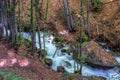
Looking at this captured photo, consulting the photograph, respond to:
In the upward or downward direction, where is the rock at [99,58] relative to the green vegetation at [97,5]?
downward

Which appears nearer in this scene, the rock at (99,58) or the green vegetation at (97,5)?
the rock at (99,58)

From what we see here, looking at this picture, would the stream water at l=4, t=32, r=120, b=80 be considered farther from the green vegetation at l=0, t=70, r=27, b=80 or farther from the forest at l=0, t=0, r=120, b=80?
the green vegetation at l=0, t=70, r=27, b=80

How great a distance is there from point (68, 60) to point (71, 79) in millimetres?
2896

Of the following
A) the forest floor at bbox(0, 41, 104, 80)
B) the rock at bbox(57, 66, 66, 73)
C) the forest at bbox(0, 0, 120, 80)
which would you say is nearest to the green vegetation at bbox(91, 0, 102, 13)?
the forest at bbox(0, 0, 120, 80)

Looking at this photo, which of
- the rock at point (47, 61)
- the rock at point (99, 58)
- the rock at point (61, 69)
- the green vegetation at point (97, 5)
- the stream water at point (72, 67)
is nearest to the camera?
the rock at point (61, 69)

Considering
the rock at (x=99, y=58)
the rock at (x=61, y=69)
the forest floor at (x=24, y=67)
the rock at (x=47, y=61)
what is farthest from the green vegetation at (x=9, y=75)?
the rock at (x=99, y=58)

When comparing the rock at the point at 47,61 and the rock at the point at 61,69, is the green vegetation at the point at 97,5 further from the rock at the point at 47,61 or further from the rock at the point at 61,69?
the rock at the point at 61,69

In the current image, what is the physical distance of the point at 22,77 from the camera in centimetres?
864

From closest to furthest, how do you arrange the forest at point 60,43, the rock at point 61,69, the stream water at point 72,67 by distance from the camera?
the forest at point 60,43, the rock at point 61,69, the stream water at point 72,67

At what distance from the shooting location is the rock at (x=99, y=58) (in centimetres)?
1268

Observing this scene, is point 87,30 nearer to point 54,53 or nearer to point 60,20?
point 60,20

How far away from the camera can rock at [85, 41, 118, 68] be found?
12.7 m

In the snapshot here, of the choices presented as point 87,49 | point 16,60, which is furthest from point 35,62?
point 87,49

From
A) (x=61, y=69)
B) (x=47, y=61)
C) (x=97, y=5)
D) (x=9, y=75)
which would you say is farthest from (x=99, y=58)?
(x=9, y=75)
